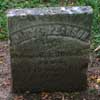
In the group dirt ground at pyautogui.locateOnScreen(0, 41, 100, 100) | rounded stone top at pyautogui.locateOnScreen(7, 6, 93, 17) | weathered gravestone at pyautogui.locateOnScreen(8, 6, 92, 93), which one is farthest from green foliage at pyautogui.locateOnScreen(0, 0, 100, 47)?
rounded stone top at pyautogui.locateOnScreen(7, 6, 93, 17)

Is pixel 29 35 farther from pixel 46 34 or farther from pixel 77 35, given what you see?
pixel 77 35

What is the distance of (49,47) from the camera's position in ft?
17.3

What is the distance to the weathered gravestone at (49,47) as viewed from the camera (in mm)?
5109

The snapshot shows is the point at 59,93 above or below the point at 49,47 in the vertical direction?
below

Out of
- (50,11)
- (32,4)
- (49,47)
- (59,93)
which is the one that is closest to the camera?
(50,11)

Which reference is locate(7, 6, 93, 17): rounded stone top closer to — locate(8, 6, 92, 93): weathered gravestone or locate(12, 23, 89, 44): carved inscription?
locate(8, 6, 92, 93): weathered gravestone

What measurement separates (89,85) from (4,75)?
1385mm

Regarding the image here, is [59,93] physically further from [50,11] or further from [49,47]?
[50,11]

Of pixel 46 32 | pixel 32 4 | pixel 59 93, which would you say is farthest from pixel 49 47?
pixel 32 4

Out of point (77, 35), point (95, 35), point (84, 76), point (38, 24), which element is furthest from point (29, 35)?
point (95, 35)

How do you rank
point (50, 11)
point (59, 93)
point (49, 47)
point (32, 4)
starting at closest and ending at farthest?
point (50, 11)
point (49, 47)
point (59, 93)
point (32, 4)

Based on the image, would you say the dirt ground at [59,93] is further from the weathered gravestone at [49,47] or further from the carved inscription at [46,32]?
the carved inscription at [46,32]

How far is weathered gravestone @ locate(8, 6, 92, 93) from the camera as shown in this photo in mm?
5109

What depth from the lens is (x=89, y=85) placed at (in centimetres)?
580
